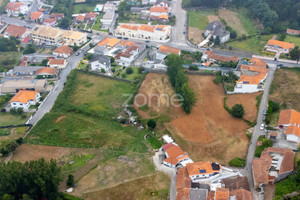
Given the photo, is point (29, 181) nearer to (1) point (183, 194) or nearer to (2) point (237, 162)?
(1) point (183, 194)

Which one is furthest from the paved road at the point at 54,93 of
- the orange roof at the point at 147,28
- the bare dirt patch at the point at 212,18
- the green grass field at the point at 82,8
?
the bare dirt patch at the point at 212,18

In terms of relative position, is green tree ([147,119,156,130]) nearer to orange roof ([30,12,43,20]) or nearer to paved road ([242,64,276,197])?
paved road ([242,64,276,197])

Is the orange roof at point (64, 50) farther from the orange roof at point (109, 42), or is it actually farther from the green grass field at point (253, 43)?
the green grass field at point (253, 43)

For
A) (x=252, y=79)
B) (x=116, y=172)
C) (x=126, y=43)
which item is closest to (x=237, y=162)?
(x=116, y=172)

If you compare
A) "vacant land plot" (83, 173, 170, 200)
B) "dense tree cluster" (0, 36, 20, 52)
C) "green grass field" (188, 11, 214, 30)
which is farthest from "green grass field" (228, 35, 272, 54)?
"dense tree cluster" (0, 36, 20, 52)

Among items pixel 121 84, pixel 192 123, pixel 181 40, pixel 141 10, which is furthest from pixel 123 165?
pixel 141 10
